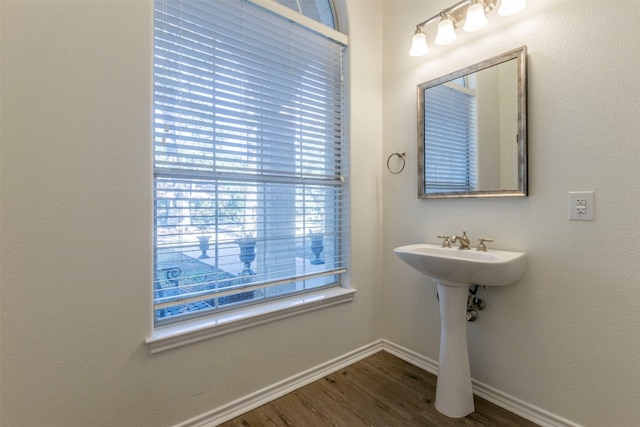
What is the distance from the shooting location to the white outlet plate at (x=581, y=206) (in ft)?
4.07

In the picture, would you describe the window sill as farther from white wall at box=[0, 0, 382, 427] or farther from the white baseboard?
the white baseboard

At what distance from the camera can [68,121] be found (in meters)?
1.08

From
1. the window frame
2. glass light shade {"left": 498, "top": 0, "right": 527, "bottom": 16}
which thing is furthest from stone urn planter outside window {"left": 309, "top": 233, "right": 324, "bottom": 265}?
glass light shade {"left": 498, "top": 0, "right": 527, "bottom": 16}

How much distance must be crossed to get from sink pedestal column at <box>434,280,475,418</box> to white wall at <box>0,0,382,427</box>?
113cm

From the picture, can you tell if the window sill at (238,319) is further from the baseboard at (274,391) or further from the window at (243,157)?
the baseboard at (274,391)

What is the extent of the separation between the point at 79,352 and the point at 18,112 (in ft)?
2.87

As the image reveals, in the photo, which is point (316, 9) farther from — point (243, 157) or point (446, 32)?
point (243, 157)

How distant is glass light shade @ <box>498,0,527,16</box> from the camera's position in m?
1.34

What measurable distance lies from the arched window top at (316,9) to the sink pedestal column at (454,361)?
1.75m

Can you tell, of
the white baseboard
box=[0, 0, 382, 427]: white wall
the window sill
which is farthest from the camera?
the white baseboard

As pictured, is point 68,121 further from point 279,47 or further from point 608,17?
point 608,17

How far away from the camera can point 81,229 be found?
1.11 m

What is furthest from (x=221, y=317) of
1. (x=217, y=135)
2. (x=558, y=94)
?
(x=558, y=94)

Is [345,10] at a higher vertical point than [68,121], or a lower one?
higher
